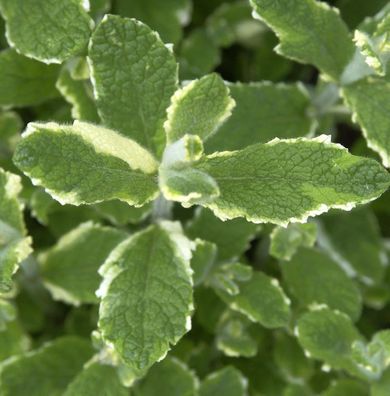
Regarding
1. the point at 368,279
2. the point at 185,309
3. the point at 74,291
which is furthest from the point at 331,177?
the point at 368,279

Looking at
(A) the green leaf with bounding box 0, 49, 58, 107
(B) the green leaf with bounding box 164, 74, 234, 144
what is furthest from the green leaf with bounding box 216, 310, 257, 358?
(A) the green leaf with bounding box 0, 49, 58, 107

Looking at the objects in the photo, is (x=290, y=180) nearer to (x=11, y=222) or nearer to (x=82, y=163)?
(x=82, y=163)

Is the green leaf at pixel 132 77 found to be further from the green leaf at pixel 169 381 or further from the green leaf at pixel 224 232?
the green leaf at pixel 169 381

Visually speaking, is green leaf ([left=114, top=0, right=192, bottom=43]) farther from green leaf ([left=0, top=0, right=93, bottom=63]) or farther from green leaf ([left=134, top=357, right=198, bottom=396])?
green leaf ([left=134, top=357, right=198, bottom=396])

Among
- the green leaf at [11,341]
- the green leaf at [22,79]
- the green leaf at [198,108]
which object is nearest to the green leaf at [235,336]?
the green leaf at [11,341]

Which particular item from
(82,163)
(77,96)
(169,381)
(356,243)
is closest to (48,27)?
(77,96)

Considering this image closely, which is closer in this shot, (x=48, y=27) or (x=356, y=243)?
(x=48, y=27)

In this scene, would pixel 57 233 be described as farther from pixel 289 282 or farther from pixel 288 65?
pixel 288 65
